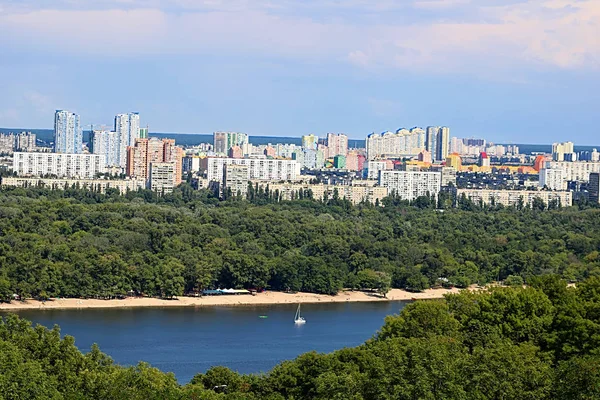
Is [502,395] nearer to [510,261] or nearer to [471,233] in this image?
[510,261]

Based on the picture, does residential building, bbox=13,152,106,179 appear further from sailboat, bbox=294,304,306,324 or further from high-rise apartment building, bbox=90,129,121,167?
sailboat, bbox=294,304,306,324

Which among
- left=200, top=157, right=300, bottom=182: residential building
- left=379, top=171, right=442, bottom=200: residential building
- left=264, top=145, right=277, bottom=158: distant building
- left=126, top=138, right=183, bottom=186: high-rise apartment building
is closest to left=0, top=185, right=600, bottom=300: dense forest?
left=126, top=138, right=183, bottom=186: high-rise apartment building

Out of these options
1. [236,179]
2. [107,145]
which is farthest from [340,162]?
[236,179]

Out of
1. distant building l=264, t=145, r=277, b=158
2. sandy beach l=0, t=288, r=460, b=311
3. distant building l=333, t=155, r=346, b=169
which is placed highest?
distant building l=264, t=145, r=277, b=158

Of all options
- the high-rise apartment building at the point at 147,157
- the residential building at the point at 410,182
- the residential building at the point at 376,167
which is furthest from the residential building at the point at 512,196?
the high-rise apartment building at the point at 147,157

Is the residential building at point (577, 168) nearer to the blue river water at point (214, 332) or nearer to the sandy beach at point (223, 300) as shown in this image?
the sandy beach at point (223, 300)

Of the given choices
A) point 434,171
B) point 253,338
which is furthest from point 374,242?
point 434,171

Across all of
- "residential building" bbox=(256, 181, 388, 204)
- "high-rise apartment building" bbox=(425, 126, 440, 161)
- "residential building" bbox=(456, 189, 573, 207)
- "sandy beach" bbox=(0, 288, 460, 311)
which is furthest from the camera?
"high-rise apartment building" bbox=(425, 126, 440, 161)
